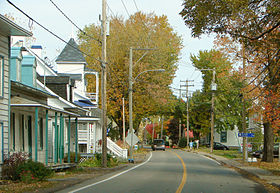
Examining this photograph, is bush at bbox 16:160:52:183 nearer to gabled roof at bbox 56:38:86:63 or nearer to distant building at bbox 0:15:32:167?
distant building at bbox 0:15:32:167

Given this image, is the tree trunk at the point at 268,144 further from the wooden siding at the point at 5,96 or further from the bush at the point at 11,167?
the bush at the point at 11,167

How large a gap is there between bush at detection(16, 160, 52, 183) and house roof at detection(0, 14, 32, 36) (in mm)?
5256

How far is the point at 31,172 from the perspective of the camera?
15992 millimetres

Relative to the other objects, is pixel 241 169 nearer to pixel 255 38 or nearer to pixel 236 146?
pixel 255 38

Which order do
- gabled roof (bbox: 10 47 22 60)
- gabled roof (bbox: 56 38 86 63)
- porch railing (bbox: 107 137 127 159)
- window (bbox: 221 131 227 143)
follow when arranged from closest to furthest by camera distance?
1. gabled roof (bbox: 10 47 22 60)
2. porch railing (bbox: 107 137 127 159)
3. gabled roof (bbox: 56 38 86 63)
4. window (bbox: 221 131 227 143)

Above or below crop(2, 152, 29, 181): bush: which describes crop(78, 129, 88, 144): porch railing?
above

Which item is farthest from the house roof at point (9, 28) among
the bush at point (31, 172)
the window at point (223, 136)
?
the window at point (223, 136)

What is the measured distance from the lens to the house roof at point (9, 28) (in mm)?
16328

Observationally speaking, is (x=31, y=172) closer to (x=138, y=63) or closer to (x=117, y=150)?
(x=117, y=150)

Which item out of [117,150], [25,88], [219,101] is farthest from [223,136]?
[25,88]

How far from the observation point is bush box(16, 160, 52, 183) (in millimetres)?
15742

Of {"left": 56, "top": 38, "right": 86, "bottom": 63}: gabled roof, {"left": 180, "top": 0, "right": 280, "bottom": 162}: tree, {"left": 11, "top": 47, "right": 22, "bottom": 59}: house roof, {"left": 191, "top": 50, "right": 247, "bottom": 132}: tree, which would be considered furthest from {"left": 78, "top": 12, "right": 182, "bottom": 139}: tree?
{"left": 180, "top": 0, "right": 280, "bottom": 162}: tree

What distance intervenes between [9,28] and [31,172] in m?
5.63

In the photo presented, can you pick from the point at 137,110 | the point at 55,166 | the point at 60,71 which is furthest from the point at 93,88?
the point at 55,166
